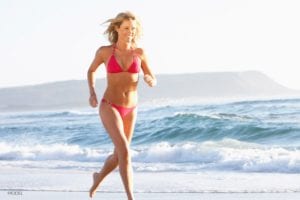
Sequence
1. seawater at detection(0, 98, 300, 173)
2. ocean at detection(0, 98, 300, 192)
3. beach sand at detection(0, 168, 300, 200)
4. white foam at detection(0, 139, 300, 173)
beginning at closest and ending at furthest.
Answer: beach sand at detection(0, 168, 300, 200), white foam at detection(0, 139, 300, 173), ocean at detection(0, 98, 300, 192), seawater at detection(0, 98, 300, 173)

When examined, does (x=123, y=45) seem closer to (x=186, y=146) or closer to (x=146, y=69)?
(x=146, y=69)

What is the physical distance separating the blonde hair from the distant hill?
6696cm

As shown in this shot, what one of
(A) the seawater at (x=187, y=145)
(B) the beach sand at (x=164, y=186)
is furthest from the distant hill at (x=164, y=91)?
(B) the beach sand at (x=164, y=186)

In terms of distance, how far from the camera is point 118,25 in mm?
6543

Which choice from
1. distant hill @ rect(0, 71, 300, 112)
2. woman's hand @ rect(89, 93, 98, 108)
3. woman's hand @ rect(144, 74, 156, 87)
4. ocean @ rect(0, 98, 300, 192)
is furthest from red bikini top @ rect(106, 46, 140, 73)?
distant hill @ rect(0, 71, 300, 112)

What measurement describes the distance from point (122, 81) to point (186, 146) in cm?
1034

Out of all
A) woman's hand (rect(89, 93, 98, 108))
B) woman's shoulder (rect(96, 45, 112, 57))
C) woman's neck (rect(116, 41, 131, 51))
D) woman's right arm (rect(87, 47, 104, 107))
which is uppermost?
woman's neck (rect(116, 41, 131, 51))

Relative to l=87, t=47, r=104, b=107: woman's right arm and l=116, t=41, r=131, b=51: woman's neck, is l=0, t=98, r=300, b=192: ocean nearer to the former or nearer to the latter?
l=87, t=47, r=104, b=107: woman's right arm

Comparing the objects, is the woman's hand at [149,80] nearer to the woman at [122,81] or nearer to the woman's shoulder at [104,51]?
the woman at [122,81]

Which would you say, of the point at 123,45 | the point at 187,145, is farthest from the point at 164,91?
the point at 123,45

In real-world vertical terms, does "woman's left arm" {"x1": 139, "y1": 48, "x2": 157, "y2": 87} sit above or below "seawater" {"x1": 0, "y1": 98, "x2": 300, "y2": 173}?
above

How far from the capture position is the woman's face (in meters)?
6.48

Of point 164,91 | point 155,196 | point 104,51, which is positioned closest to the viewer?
point 104,51

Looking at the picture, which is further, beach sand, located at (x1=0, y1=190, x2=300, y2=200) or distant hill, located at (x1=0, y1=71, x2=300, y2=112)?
distant hill, located at (x1=0, y1=71, x2=300, y2=112)
